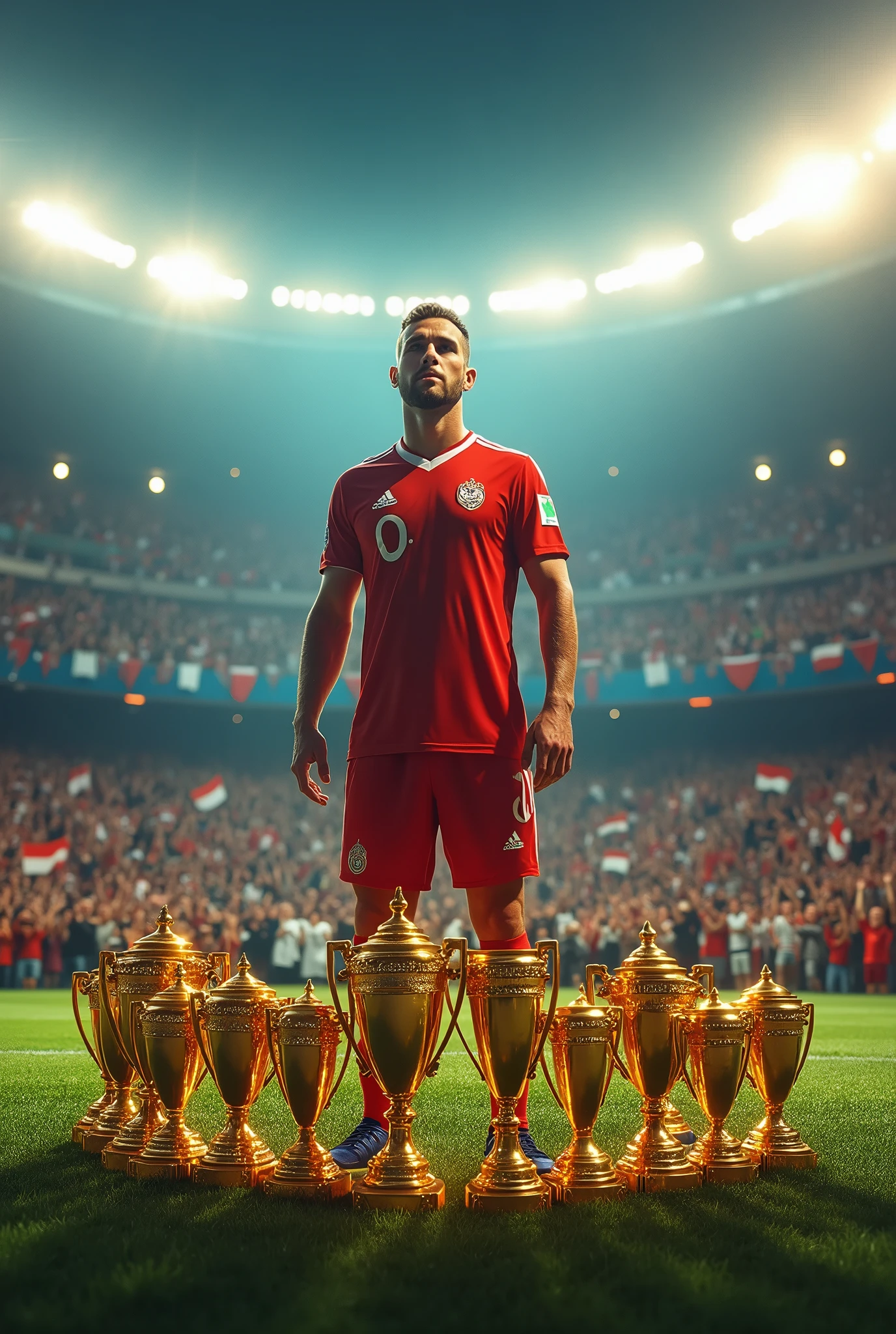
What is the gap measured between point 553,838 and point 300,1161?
2334 centimetres

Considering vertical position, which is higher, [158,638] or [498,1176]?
[158,638]

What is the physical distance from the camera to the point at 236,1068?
2693mm

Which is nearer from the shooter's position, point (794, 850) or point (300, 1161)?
point (300, 1161)

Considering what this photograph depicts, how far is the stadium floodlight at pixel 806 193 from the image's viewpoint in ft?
65.9

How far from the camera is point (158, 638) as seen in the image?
2748cm

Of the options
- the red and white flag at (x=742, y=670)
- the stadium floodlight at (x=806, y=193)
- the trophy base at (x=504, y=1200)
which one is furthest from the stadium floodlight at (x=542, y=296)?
the trophy base at (x=504, y=1200)

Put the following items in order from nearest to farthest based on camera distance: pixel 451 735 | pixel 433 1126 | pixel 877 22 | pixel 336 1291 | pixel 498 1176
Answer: pixel 336 1291
pixel 498 1176
pixel 451 735
pixel 433 1126
pixel 877 22

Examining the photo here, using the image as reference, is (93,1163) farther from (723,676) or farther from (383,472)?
(723,676)

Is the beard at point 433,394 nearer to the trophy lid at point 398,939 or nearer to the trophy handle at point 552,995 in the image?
the trophy lid at point 398,939

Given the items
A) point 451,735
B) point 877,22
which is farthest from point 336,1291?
point 877,22

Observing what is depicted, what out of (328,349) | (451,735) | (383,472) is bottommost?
(451,735)

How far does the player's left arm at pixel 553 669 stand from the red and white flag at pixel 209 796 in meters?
23.6

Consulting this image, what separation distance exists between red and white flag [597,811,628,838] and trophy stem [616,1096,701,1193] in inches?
871

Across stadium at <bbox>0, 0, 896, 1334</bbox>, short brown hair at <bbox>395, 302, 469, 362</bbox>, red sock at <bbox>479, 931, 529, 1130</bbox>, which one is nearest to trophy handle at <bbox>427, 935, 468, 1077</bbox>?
stadium at <bbox>0, 0, 896, 1334</bbox>
